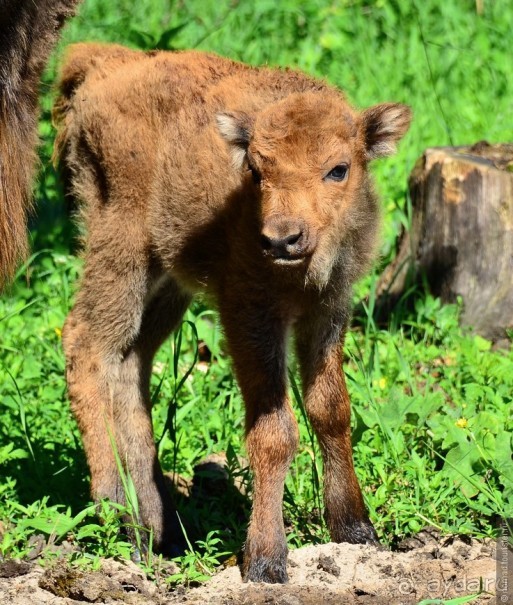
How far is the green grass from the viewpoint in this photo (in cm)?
585

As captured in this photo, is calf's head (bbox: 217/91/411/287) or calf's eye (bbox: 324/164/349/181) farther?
calf's eye (bbox: 324/164/349/181)

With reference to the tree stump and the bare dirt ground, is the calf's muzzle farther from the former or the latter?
the tree stump

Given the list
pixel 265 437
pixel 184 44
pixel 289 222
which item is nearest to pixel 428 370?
pixel 265 437

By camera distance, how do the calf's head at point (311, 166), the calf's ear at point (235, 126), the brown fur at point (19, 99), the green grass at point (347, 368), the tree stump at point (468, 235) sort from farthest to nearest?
the tree stump at point (468, 235) < the green grass at point (347, 368) < the calf's ear at point (235, 126) < the brown fur at point (19, 99) < the calf's head at point (311, 166)

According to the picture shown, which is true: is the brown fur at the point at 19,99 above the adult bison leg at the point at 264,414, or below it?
above

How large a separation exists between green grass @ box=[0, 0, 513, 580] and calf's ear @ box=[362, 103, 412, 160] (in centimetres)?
124

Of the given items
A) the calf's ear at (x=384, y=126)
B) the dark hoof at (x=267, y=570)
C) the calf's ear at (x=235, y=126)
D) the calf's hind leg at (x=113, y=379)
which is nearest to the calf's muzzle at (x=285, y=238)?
the calf's ear at (x=235, y=126)

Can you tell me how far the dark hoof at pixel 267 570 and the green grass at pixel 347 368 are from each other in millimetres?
315

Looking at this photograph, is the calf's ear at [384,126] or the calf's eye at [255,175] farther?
the calf's ear at [384,126]

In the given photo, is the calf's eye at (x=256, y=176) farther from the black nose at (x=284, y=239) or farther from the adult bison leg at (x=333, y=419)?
the adult bison leg at (x=333, y=419)

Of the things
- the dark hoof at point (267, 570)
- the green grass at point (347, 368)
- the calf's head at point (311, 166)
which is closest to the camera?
the calf's head at point (311, 166)

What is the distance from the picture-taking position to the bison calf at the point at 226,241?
5.27 meters

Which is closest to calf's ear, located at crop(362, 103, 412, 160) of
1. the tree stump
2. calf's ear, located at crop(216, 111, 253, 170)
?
calf's ear, located at crop(216, 111, 253, 170)

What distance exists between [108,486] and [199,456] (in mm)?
847
